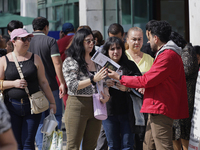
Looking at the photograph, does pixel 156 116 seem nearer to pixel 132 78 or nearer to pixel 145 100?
pixel 145 100

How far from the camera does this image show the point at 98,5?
34.6 feet

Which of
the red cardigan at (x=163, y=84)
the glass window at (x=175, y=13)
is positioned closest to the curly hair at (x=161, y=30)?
the red cardigan at (x=163, y=84)

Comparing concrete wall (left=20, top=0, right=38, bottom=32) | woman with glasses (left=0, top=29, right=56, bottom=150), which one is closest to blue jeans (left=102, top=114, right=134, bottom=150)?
woman with glasses (left=0, top=29, right=56, bottom=150)

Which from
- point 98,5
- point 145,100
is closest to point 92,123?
point 145,100

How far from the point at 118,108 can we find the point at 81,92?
0.63m

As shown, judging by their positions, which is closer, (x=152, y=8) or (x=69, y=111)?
(x=69, y=111)

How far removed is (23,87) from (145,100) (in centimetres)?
155

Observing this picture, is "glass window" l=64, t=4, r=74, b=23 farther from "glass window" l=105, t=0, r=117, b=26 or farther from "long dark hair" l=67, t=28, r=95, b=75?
"long dark hair" l=67, t=28, r=95, b=75

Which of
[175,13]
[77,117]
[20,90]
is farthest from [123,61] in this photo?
[175,13]

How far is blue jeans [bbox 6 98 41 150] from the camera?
4062 mm

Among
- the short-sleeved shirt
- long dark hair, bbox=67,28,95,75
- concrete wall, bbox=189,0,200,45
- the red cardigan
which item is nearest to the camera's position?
the red cardigan

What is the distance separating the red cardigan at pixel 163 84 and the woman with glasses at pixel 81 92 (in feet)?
1.45

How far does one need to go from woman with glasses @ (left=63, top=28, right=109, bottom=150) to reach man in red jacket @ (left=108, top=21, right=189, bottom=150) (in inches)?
12.1

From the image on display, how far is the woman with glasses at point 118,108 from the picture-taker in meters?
4.32
